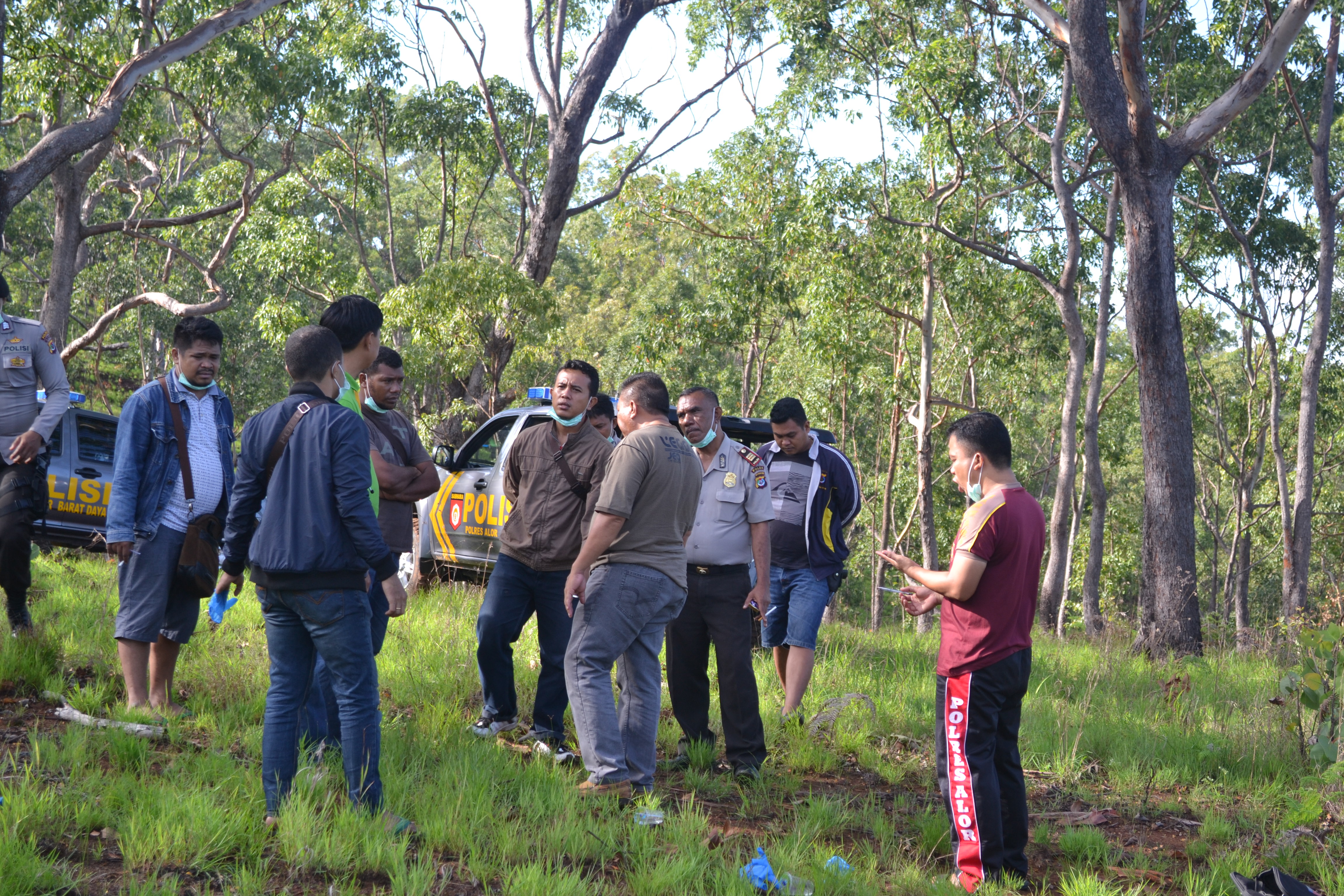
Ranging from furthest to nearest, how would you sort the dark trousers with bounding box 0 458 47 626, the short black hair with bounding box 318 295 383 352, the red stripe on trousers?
the dark trousers with bounding box 0 458 47 626
the short black hair with bounding box 318 295 383 352
the red stripe on trousers

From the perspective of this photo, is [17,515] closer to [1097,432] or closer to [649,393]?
[649,393]

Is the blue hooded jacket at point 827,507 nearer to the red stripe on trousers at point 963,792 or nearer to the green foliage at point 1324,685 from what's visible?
the red stripe on trousers at point 963,792

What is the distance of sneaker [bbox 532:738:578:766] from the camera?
5.12 m

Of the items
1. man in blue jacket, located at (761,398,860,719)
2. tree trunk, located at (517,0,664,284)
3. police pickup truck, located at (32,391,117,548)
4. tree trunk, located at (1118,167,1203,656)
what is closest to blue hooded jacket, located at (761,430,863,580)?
man in blue jacket, located at (761,398,860,719)

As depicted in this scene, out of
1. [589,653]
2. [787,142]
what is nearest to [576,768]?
[589,653]

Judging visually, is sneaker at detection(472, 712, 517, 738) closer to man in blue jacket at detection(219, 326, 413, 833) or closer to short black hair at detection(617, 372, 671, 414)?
man in blue jacket at detection(219, 326, 413, 833)

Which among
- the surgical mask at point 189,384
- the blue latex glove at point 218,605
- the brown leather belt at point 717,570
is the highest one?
the surgical mask at point 189,384

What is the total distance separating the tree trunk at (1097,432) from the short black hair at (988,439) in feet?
42.9

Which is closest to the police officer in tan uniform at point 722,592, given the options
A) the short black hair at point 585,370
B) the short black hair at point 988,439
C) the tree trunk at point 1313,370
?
the short black hair at point 585,370

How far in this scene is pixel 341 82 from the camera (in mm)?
18750

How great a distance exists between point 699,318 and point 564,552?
17.1 m

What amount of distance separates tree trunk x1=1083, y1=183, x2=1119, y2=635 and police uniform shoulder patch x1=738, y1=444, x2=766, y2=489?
12132 millimetres

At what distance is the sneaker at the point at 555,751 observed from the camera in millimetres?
5121

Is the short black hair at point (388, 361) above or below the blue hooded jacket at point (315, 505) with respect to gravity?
above
